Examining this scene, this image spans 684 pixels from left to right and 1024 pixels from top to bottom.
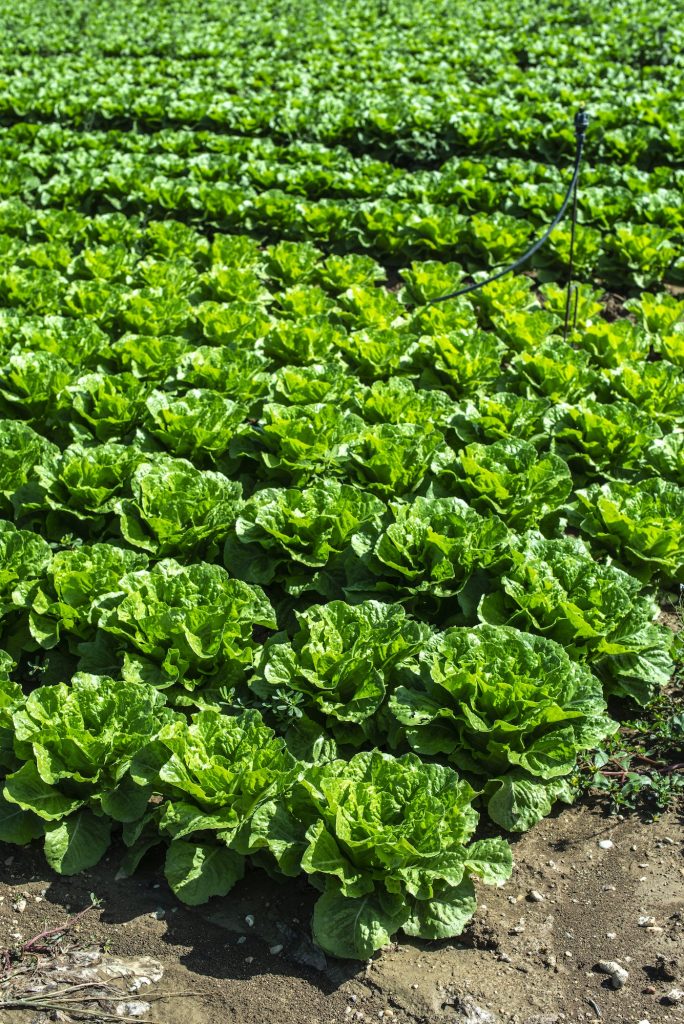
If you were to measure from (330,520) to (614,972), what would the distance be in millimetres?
2439

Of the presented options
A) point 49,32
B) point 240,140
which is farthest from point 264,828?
point 49,32

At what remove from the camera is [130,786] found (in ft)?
13.6

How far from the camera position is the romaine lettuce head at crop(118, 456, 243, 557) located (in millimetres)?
5172

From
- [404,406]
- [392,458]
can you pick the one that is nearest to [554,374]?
[404,406]

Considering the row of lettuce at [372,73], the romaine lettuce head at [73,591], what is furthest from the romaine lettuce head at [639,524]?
the row of lettuce at [372,73]

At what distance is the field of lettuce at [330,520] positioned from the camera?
155 inches

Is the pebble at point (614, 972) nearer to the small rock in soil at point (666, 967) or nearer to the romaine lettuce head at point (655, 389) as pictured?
the small rock in soil at point (666, 967)

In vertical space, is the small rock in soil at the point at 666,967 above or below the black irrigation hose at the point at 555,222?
below

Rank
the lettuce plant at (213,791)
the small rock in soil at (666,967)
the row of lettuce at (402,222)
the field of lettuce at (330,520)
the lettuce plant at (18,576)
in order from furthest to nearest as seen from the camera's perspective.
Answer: the row of lettuce at (402,222) < the lettuce plant at (18,576) < the field of lettuce at (330,520) < the lettuce plant at (213,791) < the small rock in soil at (666,967)

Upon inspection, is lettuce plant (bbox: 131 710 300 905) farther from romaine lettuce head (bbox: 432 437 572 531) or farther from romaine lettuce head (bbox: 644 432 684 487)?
romaine lettuce head (bbox: 644 432 684 487)

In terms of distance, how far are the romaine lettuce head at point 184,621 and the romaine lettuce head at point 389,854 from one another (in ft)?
2.94

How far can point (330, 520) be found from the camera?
16.6 ft

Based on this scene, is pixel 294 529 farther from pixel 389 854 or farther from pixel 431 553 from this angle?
pixel 389 854

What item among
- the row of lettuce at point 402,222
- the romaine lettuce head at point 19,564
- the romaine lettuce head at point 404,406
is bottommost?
the row of lettuce at point 402,222
